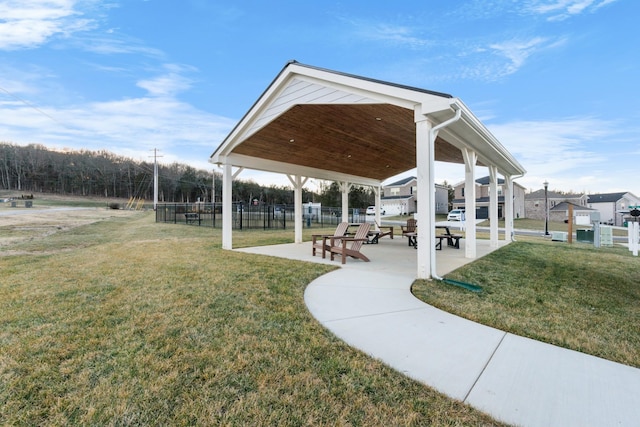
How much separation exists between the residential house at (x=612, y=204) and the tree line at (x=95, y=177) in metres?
41.4

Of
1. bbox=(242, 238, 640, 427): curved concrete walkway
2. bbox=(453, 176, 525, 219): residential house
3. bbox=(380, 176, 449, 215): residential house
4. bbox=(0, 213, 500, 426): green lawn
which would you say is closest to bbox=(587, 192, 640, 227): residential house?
bbox=(453, 176, 525, 219): residential house

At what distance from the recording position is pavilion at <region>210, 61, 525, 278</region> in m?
5.01

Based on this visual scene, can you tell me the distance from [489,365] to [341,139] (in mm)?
7164

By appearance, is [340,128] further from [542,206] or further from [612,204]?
[612,204]

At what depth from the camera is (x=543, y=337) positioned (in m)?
2.90

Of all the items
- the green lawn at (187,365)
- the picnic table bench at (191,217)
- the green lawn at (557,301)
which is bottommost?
the green lawn at (557,301)

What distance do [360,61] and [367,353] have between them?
550 inches

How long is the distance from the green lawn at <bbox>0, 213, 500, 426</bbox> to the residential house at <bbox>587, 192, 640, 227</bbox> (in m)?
51.5

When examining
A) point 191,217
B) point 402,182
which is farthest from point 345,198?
point 402,182

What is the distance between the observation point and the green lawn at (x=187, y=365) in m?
1.74

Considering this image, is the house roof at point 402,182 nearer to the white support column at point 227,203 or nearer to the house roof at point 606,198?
the house roof at point 606,198

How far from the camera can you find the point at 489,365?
2.33 metres

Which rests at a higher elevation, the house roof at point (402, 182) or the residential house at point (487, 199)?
the house roof at point (402, 182)

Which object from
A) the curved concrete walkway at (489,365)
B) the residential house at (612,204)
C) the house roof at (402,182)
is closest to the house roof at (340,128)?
the curved concrete walkway at (489,365)
